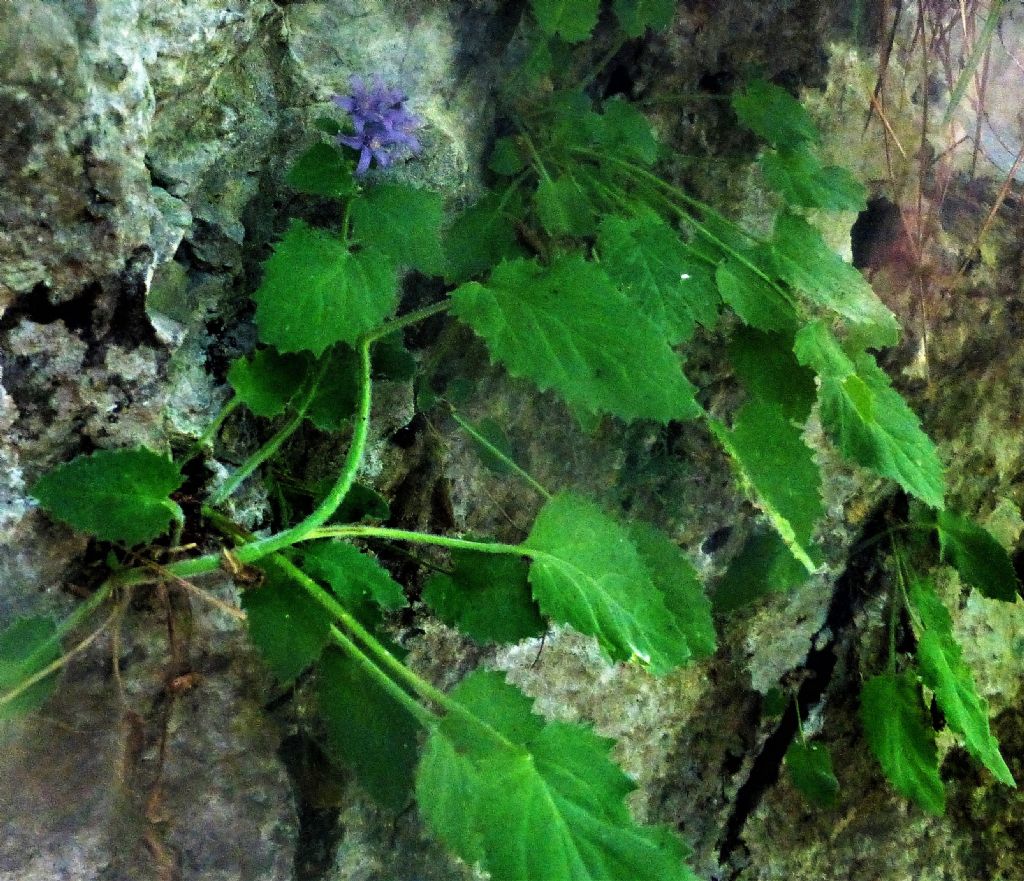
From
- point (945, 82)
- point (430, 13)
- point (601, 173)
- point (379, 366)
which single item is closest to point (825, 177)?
point (601, 173)

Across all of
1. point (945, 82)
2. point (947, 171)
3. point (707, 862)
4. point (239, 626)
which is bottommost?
point (707, 862)

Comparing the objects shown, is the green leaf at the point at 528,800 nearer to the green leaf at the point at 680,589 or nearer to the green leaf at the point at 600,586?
the green leaf at the point at 600,586

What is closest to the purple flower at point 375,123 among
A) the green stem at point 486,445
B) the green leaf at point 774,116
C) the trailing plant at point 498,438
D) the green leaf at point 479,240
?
the trailing plant at point 498,438

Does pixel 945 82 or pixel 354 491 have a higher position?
pixel 945 82

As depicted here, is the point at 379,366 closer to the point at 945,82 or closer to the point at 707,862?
the point at 707,862

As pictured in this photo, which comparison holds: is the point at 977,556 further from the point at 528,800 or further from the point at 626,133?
the point at 528,800

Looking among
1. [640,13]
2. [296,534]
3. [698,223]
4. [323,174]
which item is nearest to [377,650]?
[296,534]

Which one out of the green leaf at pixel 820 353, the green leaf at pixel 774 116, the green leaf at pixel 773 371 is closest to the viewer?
the green leaf at pixel 820 353
